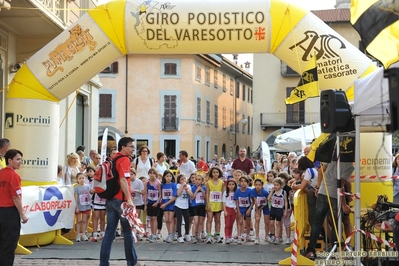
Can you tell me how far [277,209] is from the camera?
12.7 meters

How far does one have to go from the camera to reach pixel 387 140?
10.3 m

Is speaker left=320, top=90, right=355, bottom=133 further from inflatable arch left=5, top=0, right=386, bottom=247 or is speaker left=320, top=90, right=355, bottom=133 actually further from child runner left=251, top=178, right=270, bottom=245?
child runner left=251, top=178, right=270, bottom=245

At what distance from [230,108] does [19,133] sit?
45.8 m

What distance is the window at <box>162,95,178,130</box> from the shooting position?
146 ft

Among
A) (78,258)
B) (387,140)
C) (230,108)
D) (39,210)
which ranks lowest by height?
(78,258)

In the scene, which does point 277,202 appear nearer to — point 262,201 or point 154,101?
point 262,201

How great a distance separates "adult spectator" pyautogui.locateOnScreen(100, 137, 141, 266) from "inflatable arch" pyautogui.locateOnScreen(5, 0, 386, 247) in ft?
8.14

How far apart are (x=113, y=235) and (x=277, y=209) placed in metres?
4.37

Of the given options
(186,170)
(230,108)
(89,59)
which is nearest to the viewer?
(89,59)

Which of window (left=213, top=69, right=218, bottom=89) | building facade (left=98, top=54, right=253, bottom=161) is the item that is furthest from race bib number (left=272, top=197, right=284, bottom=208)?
window (left=213, top=69, right=218, bottom=89)

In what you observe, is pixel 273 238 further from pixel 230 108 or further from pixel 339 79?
pixel 230 108

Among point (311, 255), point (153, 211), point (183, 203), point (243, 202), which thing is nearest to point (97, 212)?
point (153, 211)

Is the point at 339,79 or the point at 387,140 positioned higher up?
the point at 339,79

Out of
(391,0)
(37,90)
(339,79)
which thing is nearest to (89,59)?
(37,90)
